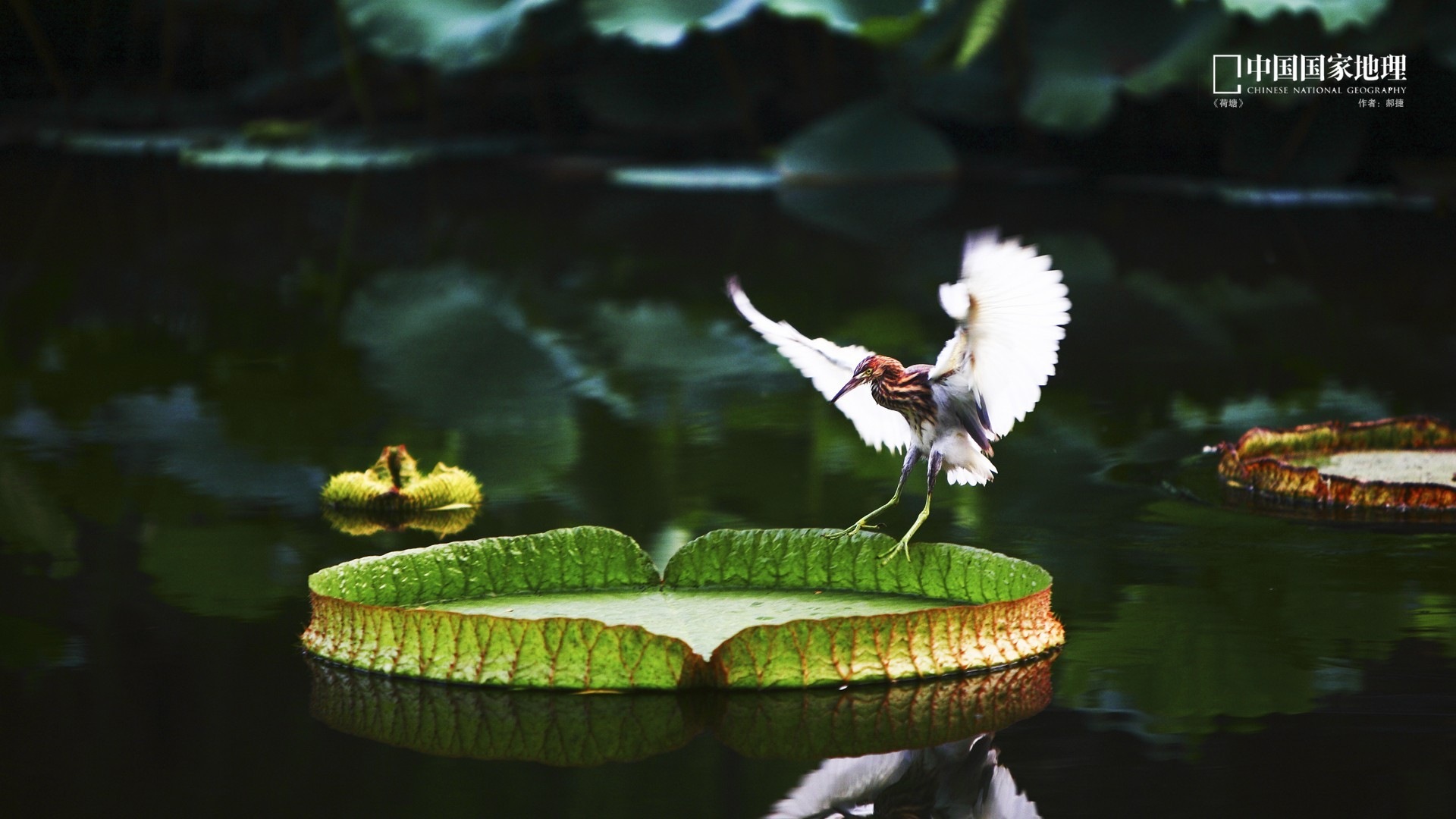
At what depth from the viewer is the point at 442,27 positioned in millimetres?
15344

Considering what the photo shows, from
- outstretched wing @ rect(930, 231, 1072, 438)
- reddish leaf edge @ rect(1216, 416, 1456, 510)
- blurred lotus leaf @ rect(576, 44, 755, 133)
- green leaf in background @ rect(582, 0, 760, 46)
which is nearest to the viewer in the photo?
outstretched wing @ rect(930, 231, 1072, 438)

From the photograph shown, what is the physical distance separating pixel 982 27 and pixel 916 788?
448 inches

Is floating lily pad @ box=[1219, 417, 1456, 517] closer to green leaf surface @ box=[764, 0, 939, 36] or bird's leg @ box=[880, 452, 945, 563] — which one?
bird's leg @ box=[880, 452, 945, 563]

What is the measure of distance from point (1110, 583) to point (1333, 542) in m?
0.74

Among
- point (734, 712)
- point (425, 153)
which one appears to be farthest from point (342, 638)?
point (425, 153)

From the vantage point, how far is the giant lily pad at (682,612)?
3.35m

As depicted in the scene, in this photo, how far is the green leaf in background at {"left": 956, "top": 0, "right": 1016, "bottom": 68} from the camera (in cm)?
1366

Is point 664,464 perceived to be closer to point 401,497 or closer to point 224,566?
point 401,497

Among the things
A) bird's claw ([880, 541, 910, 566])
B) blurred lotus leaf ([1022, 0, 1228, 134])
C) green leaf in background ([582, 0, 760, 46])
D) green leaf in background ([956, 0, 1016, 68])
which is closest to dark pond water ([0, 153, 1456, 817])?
bird's claw ([880, 541, 910, 566])

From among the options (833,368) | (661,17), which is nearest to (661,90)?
(661,17)

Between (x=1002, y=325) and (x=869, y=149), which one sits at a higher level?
(x=869, y=149)

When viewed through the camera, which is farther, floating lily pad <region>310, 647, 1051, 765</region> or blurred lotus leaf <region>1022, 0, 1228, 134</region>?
blurred lotus leaf <region>1022, 0, 1228, 134</region>

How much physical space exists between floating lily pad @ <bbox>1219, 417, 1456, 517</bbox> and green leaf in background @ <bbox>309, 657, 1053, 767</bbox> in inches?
69.1

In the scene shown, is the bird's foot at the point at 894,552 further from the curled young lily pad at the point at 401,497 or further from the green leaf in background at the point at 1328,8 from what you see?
the green leaf in background at the point at 1328,8
